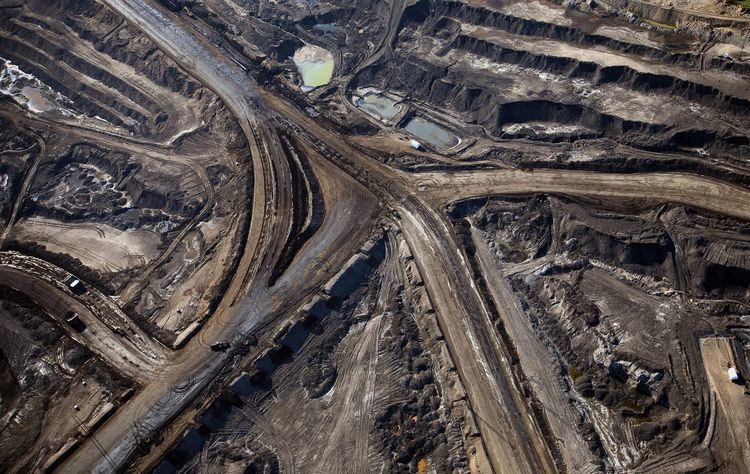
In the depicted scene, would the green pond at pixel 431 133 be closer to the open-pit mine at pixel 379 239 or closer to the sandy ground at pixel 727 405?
the open-pit mine at pixel 379 239

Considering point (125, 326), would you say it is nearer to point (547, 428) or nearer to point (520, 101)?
point (547, 428)

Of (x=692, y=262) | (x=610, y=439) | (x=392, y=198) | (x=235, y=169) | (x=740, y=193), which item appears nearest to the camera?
(x=610, y=439)

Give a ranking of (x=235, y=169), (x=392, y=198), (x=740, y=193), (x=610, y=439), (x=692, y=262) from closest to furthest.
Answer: (x=610, y=439)
(x=692, y=262)
(x=740, y=193)
(x=392, y=198)
(x=235, y=169)

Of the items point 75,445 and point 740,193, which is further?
point 740,193

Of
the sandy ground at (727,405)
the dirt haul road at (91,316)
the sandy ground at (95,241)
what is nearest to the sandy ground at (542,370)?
the sandy ground at (727,405)

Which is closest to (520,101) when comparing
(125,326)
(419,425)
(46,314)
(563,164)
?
(563,164)

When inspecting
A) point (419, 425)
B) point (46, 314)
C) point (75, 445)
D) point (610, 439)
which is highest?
point (46, 314)
